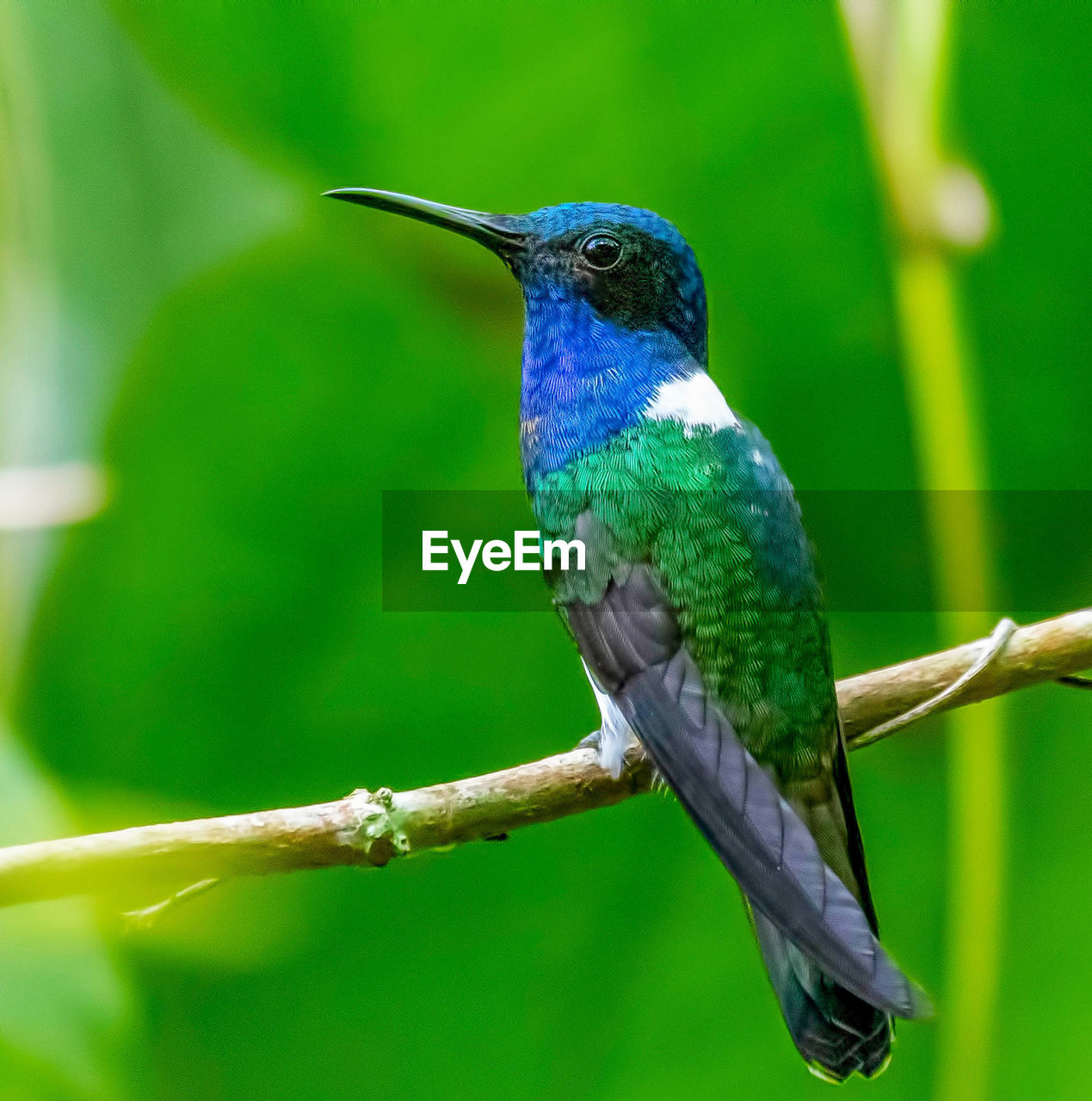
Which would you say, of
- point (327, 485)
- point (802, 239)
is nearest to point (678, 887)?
point (327, 485)

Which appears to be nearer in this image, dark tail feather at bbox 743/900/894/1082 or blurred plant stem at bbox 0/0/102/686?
dark tail feather at bbox 743/900/894/1082

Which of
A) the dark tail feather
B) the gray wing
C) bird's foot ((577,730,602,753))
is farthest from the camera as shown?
bird's foot ((577,730,602,753))

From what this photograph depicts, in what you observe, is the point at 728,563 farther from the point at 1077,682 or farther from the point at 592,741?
the point at 1077,682

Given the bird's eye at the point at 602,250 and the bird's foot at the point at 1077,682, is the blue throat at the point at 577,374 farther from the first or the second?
the bird's foot at the point at 1077,682

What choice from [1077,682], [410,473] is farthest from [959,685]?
[410,473]

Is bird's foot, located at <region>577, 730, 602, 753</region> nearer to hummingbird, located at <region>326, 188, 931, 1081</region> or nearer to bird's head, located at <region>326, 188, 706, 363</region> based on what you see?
hummingbird, located at <region>326, 188, 931, 1081</region>

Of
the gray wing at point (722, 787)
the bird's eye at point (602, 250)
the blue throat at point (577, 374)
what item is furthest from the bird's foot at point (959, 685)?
the bird's eye at point (602, 250)

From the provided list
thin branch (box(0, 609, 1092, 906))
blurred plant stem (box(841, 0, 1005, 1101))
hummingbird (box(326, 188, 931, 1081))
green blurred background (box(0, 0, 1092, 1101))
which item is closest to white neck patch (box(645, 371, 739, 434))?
hummingbird (box(326, 188, 931, 1081))
